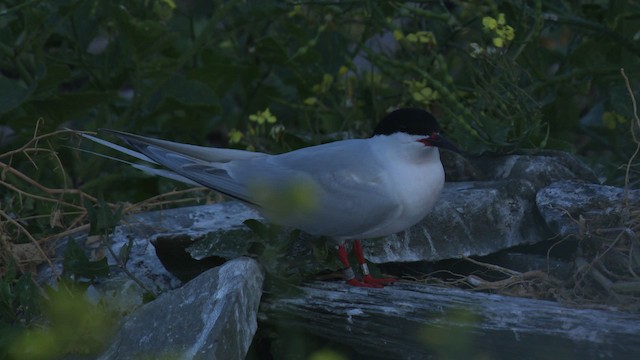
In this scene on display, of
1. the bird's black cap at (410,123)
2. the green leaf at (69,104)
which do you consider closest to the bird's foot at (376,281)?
the bird's black cap at (410,123)

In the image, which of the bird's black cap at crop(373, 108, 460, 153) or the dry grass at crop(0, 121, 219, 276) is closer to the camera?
the bird's black cap at crop(373, 108, 460, 153)

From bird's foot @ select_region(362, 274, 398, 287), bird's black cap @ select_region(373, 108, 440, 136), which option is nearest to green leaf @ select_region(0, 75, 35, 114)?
bird's black cap @ select_region(373, 108, 440, 136)

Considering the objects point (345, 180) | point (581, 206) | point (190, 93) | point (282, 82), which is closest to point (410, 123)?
point (345, 180)

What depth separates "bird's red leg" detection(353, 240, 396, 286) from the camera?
3046 mm

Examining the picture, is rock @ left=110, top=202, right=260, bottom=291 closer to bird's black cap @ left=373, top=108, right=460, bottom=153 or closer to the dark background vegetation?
the dark background vegetation

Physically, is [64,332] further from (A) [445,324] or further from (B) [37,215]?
(A) [445,324]

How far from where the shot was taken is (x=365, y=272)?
3062 millimetres

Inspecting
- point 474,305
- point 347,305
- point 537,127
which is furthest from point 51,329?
point 537,127

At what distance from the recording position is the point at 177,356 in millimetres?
2633

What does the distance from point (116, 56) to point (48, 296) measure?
57.4 inches

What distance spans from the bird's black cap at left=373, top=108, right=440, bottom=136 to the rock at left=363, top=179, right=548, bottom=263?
0.30m

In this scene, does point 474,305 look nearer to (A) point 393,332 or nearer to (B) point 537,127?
(A) point 393,332

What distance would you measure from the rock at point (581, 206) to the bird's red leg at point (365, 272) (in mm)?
509

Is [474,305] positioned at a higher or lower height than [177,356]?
higher
